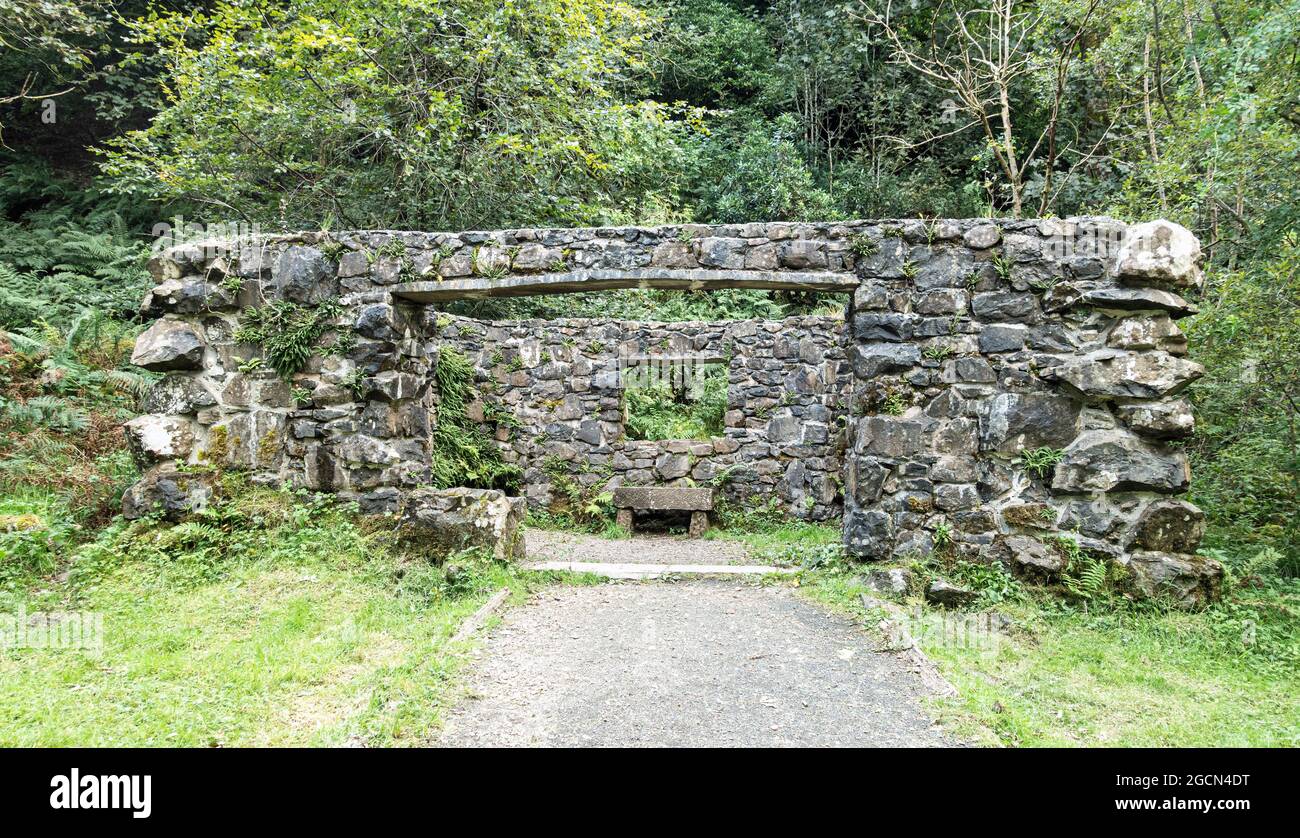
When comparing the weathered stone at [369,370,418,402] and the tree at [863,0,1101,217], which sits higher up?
the tree at [863,0,1101,217]

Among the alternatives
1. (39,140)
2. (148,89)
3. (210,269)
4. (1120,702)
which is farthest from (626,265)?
(39,140)

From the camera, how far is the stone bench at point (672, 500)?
9680 mm

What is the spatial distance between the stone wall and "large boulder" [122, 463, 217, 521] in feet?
14.8

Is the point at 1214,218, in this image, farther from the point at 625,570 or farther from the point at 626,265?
the point at 625,570

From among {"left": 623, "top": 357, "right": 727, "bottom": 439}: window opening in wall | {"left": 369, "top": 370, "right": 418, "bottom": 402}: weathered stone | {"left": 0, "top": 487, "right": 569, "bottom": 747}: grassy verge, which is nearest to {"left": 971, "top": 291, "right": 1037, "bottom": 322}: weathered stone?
{"left": 0, "top": 487, "right": 569, "bottom": 747}: grassy verge

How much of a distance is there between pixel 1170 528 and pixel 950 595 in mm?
1704

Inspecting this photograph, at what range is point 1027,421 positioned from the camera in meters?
5.61

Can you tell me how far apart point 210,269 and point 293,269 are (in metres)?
0.73

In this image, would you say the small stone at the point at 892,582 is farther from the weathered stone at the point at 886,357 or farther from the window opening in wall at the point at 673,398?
the window opening in wall at the point at 673,398

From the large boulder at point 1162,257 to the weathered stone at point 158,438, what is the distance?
7808mm

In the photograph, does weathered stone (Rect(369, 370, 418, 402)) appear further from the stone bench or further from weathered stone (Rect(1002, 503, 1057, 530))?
weathered stone (Rect(1002, 503, 1057, 530))

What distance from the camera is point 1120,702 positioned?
12.6 ft

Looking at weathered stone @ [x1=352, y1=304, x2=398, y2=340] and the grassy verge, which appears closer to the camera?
the grassy verge

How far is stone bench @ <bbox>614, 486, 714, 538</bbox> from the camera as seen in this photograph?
968cm
